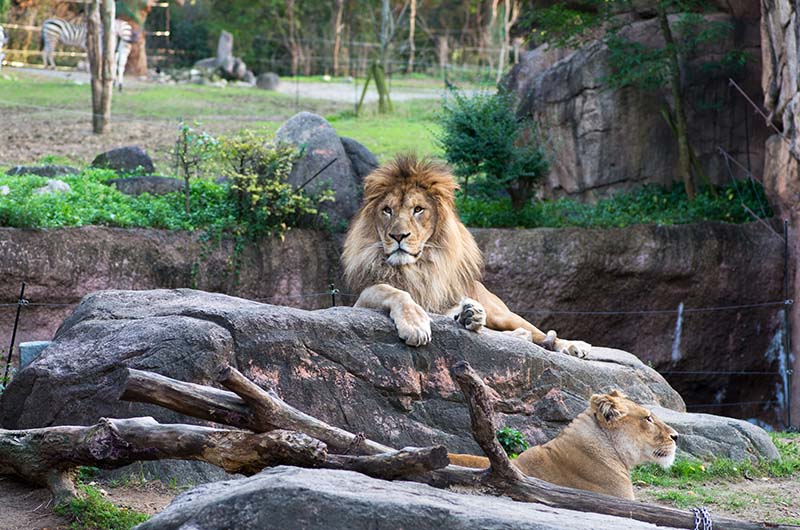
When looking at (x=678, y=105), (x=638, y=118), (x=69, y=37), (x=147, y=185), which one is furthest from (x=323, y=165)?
(x=69, y=37)

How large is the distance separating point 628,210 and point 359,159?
3.97m

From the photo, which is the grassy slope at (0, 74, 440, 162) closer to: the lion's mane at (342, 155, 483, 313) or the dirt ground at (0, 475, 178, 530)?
the lion's mane at (342, 155, 483, 313)

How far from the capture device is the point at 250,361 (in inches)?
283

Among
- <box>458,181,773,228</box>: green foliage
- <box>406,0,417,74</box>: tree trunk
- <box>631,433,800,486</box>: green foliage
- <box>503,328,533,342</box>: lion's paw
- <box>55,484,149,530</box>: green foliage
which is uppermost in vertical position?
<box>406,0,417,74</box>: tree trunk

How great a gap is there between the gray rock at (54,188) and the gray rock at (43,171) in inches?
66.2

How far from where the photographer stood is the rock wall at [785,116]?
12641mm

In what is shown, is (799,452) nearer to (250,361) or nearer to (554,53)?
(250,361)

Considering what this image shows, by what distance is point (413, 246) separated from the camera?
26.7 feet

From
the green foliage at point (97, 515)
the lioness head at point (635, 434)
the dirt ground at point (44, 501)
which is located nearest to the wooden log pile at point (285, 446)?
the green foliage at point (97, 515)

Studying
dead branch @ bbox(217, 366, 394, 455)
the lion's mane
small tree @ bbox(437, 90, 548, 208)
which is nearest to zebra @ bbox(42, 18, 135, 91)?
small tree @ bbox(437, 90, 548, 208)

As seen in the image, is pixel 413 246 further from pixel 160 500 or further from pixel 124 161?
pixel 124 161

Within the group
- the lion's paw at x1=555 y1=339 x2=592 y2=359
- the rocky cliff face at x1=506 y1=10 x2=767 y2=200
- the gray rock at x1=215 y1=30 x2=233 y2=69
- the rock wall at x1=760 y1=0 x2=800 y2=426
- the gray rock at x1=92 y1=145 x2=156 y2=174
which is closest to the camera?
the lion's paw at x1=555 y1=339 x2=592 y2=359

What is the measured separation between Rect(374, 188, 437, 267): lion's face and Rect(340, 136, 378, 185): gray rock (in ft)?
20.4

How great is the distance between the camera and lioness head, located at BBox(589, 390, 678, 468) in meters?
6.46
